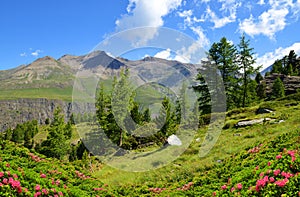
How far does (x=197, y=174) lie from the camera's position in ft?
54.0

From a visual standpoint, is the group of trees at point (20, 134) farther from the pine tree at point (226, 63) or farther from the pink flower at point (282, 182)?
the pink flower at point (282, 182)

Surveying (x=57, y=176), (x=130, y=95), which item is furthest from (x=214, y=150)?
(x=130, y=95)

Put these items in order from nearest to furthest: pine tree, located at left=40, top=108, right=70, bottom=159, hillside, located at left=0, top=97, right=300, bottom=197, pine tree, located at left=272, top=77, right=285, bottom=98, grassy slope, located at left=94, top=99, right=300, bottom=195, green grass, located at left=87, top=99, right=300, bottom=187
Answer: hillside, located at left=0, top=97, right=300, bottom=197 → grassy slope, located at left=94, top=99, right=300, bottom=195 → green grass, located at left=87, top=99, right=300, bottom=187 → pine tree, located at left=40, top=108, right=70, bottom=159 → pine tree, located at left=272, top=77, right=285, bottom=98

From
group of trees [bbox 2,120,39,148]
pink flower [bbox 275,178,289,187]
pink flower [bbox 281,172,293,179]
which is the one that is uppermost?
pink flower [bbox 281,172,293,179]

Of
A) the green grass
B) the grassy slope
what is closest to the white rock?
the green grass

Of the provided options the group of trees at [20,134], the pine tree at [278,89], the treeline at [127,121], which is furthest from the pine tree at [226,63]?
the group of trees at [20,134]

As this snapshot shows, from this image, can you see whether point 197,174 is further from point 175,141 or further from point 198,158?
point 175,141

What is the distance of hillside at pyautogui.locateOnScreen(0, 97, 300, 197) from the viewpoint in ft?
27.8

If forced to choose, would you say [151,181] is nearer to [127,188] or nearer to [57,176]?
[127,188]

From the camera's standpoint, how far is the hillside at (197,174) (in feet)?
27.8

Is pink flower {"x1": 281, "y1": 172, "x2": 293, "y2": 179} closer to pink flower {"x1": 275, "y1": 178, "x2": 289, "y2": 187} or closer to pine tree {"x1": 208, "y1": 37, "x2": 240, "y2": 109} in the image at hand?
pink flower {"x1": 275, "y1": 178, "x2": 289, "y2": 187}

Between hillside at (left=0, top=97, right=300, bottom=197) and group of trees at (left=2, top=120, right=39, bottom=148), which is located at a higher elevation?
hillside at (left=0, top=97, right=300, bottom=197)

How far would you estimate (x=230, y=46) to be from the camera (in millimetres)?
40719

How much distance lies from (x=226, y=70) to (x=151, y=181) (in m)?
28.4
